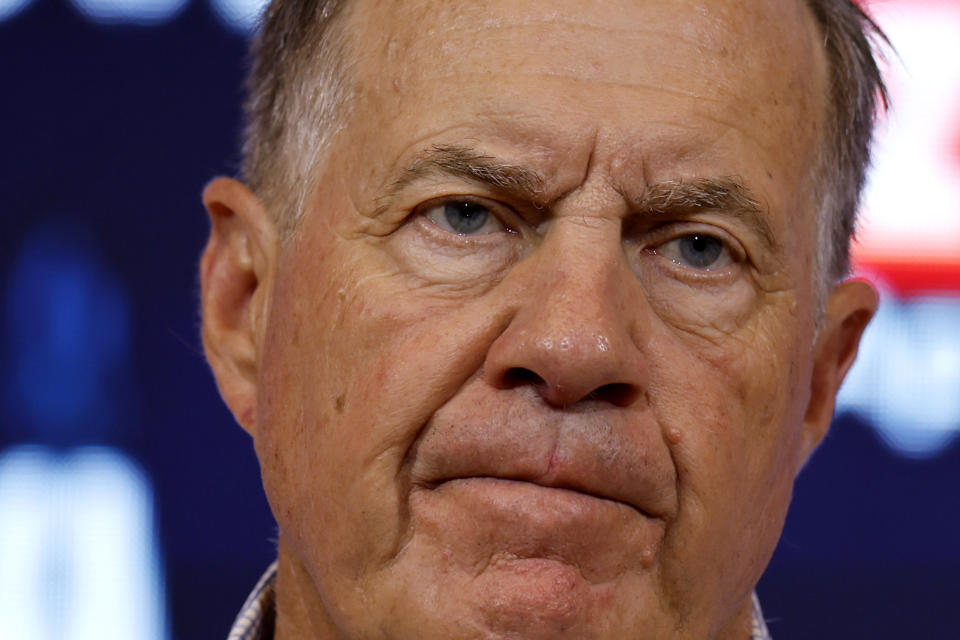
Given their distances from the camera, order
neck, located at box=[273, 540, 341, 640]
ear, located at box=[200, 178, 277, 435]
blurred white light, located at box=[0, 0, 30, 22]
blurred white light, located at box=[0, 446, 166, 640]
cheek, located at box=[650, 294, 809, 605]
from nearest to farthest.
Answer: cheek, located at box=[650, 294, 809, 605] < neck, located at box=[273, 540, 341, 640] < ear, located at box=[200, 178, 277, 435] < blurred white light, located at box=[0, 446, 166, 640] < blurred white light, located at box=[0, 0, 30, 22]

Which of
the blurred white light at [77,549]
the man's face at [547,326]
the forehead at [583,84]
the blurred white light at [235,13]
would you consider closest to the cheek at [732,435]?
the man's face at [547,326]

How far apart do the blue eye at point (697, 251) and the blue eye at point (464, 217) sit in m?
0.22

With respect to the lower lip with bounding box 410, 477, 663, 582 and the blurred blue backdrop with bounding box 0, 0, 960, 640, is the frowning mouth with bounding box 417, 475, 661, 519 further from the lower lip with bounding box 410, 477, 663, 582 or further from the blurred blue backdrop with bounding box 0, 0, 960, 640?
the blurred blue backdrop with bounding box 0, 0, 960, 640

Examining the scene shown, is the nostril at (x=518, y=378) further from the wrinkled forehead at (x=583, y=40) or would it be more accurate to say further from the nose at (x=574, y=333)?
the wrinkled forehead at (x=583, y=40)

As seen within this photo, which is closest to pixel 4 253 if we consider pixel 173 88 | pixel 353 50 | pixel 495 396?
pixel 173 88

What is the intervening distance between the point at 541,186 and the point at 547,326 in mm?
199

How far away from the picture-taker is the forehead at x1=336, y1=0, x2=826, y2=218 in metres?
1.65

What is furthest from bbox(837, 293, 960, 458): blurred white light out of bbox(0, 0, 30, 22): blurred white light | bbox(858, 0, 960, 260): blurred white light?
bbox(0, 0, 30, 22): blurred white light

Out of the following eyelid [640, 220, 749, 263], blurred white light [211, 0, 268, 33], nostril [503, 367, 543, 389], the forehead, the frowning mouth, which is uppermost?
blurred white light [211, 0, 268, 33]

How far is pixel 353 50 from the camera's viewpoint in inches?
71.6

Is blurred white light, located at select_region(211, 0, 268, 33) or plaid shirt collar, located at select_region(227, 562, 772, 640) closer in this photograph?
plaid shirt collar, located at select_region(227, 562, 772, 640)

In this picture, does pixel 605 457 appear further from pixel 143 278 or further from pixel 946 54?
pixel 946 54

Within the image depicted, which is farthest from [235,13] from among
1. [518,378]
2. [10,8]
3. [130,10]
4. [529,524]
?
[529,524]

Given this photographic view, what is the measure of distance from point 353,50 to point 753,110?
1.83 ft
